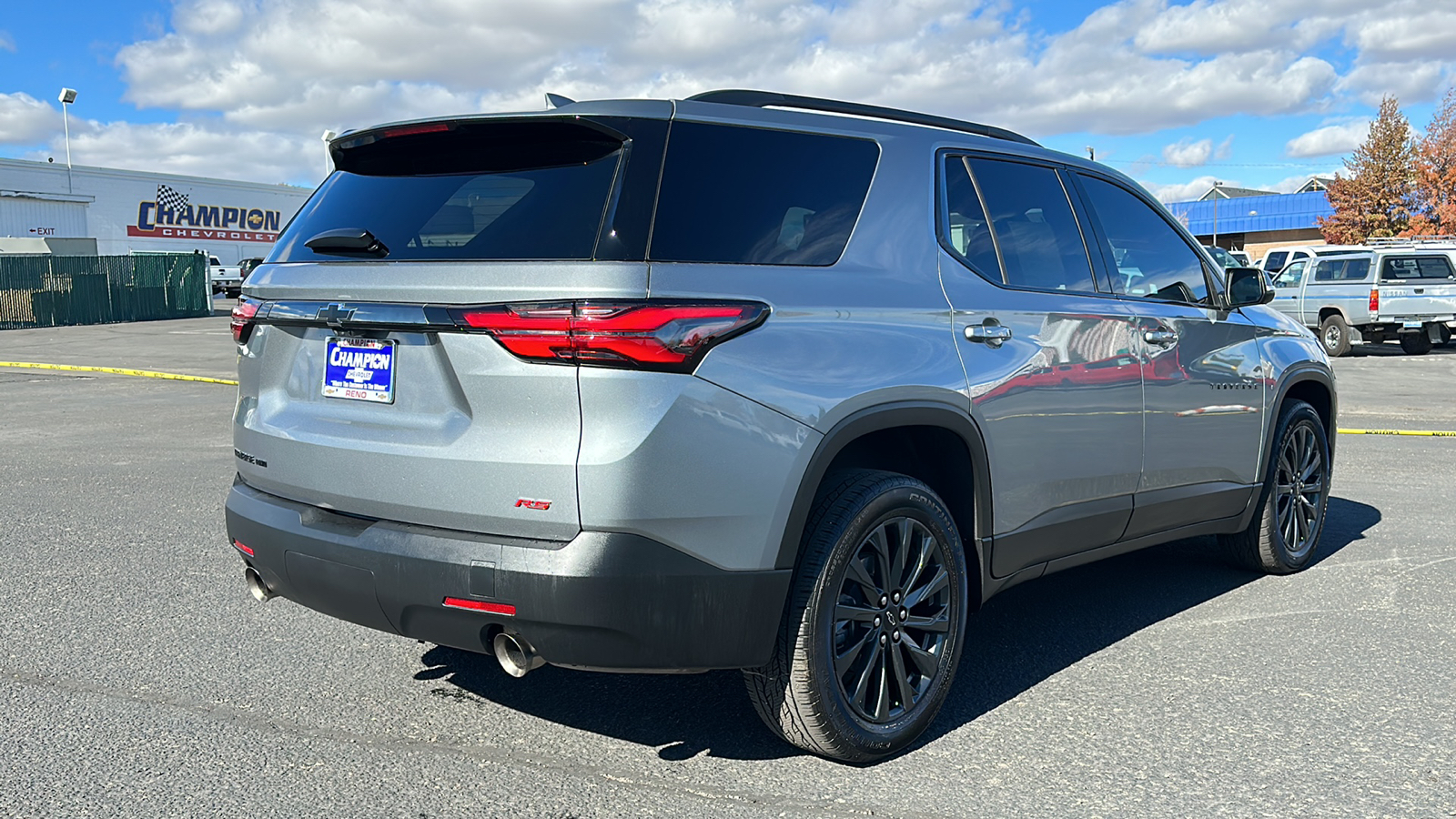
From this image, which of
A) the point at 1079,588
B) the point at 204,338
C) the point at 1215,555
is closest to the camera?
the point at 1079,588

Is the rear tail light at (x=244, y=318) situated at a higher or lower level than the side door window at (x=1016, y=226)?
lower

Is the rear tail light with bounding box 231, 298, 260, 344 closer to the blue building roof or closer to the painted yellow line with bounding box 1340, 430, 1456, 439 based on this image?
the painted yellow line with bounding box 1340, 430, 1456, 439

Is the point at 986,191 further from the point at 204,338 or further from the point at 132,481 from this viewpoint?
the point at 204,338

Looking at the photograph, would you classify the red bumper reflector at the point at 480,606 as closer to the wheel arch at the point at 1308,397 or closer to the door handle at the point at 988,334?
the door handle at the point at 988,334

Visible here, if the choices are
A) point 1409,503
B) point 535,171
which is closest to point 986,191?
point 535,171

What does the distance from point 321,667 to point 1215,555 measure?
425 cm

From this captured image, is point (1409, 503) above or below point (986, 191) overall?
below

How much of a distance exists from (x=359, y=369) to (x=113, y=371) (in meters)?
16.0

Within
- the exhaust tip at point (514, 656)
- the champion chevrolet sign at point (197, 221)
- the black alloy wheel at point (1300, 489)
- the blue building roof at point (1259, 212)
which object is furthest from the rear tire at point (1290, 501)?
the blue building roof at point (1259, 212)

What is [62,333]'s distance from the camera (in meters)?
27.5

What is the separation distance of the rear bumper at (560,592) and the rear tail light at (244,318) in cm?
75

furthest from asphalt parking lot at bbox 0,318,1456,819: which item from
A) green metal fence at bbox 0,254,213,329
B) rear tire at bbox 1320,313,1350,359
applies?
green metal fence at bbox 0,254,213,329

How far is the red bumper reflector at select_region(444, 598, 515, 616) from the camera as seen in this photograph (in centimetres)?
305

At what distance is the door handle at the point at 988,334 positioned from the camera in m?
3.83
